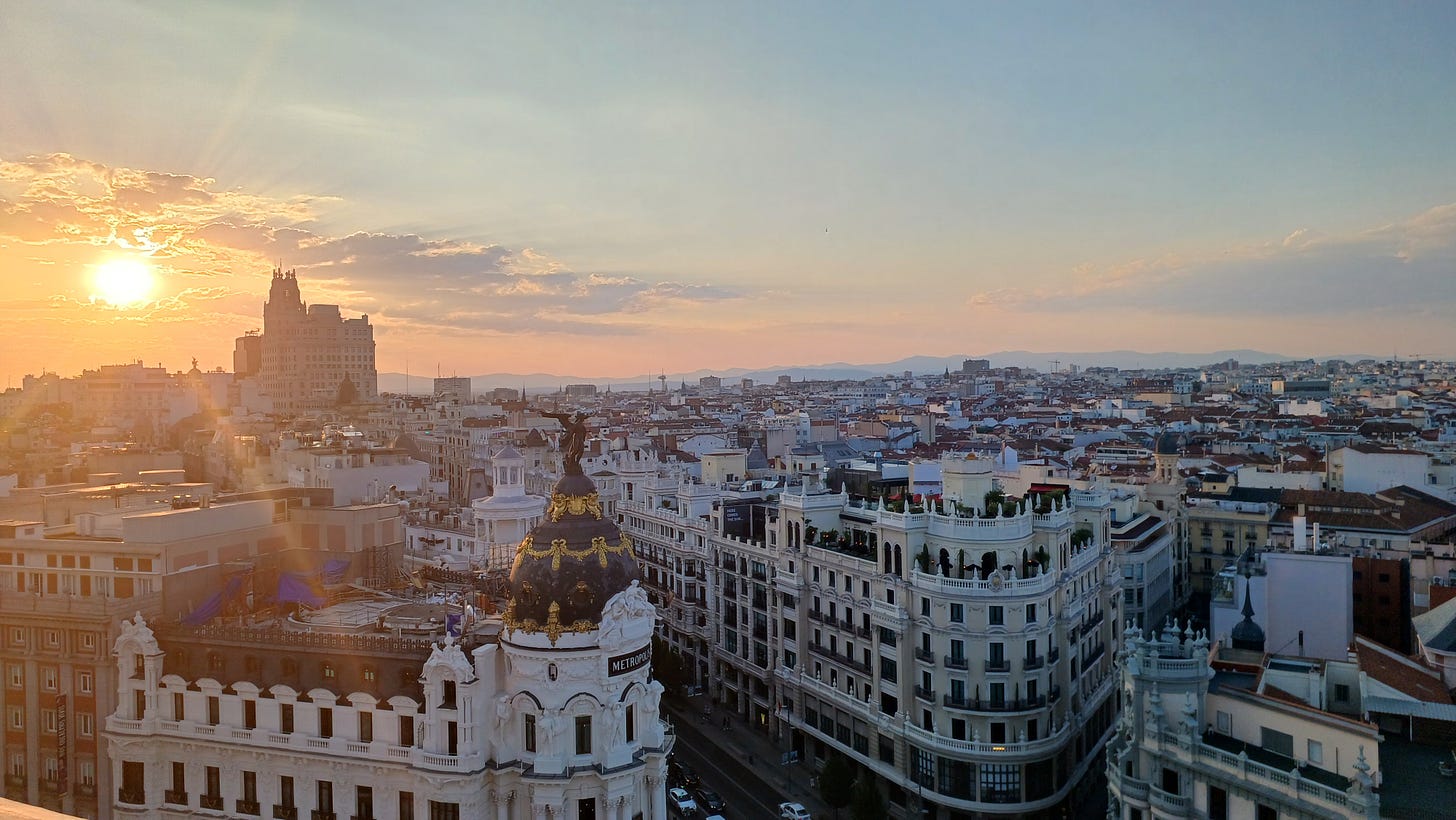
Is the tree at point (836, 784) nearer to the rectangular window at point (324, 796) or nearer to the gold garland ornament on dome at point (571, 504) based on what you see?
the gold garland ornament on dome at point (571, 504)

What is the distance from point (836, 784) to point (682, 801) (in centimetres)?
961

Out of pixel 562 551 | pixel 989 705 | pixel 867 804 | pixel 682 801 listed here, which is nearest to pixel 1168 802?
pixel 989 705

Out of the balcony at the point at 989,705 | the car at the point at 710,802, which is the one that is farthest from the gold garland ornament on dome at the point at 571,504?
the balcony at the point at 989,705

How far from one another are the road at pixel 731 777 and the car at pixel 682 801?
2541 millimetres

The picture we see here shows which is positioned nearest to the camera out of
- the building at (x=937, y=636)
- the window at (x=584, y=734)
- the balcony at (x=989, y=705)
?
the window at (x=584, y=734)

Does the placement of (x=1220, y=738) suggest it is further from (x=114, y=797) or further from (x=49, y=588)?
(x=49, y=588)

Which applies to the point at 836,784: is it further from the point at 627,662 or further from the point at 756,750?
the point at 627,662

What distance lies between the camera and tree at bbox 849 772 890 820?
5847 centimetres

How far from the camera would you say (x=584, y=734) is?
153ft

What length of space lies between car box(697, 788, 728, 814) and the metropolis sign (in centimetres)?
1927

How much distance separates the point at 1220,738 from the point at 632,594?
26400mm

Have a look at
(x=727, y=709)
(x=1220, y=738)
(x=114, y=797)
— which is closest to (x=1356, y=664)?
(x=1220, y=738)

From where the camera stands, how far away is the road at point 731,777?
64.9 meters

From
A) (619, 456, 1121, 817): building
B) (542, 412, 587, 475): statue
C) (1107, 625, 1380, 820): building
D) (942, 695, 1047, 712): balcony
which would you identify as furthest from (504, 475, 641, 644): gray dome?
(1107, 625, 1380, 820): building
